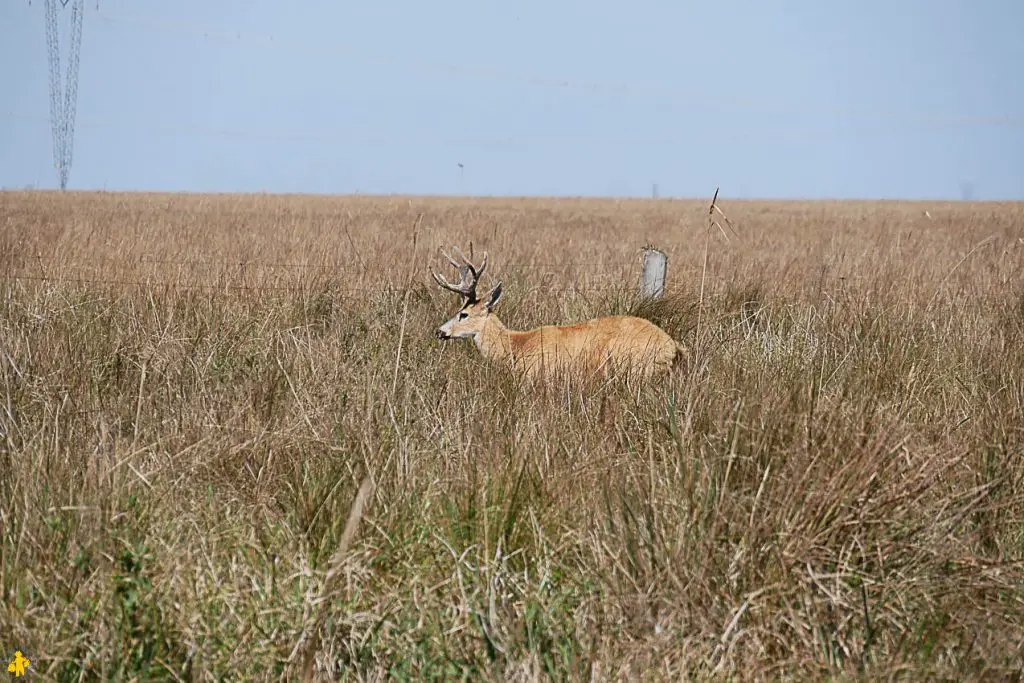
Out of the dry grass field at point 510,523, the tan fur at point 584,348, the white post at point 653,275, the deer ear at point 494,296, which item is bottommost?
the dry grass field at point 510,523

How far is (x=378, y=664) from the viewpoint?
2664mm

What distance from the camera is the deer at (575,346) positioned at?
17.2 feet

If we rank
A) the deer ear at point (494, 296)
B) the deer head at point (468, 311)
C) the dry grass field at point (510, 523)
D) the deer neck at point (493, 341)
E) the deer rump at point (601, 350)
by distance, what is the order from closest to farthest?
1. the dry grass field at point (510, 523)
2. the deer rump at point (601, 350)
3. the deer neck at point (493, 341)
4. the deer head at point (468, 311)
5. the deer ear at point (494, 296)

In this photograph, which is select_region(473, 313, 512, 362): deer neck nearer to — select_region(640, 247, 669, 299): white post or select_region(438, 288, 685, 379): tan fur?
select_region(438, 288, 685, 379): tan fur

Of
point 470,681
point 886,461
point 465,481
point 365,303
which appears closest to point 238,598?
point 470,681

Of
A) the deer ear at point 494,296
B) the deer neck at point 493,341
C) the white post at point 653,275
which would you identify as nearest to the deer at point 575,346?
the deer neck at point 493,341

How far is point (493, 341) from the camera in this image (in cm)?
659

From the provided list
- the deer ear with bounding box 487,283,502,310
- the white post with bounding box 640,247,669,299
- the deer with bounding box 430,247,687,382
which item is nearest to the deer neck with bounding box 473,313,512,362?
the deer with bounding box 430,247,687,382

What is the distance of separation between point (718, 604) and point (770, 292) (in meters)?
6.34

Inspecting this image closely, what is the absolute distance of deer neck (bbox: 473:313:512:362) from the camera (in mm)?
5896

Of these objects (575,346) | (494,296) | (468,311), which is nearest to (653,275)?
(494,296)

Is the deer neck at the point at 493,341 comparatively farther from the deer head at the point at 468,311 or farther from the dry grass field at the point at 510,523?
the dry grass field at the point at 510,523

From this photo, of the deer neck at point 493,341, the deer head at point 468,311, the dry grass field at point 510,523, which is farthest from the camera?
the deer head at point 468,311

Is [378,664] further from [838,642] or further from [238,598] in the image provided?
[838,642]
